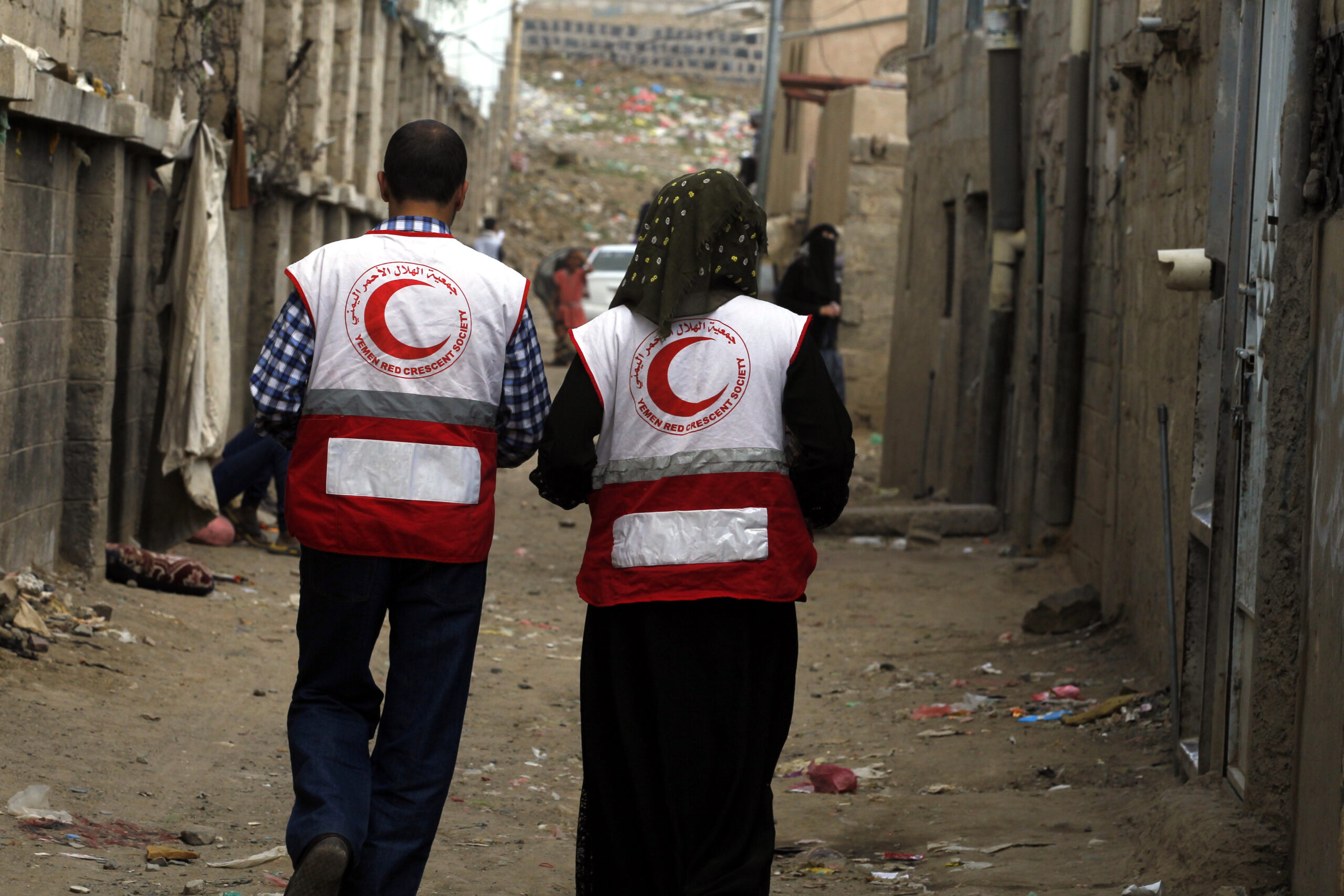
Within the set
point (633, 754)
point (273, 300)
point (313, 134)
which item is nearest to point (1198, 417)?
point (633, 754)

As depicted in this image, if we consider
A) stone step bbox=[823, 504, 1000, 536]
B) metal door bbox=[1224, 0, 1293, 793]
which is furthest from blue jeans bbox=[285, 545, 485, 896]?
stone step bbox=[823, 504, 1000, 536]

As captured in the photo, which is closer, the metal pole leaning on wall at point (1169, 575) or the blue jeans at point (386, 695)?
the blue jeans at point (386, 695)

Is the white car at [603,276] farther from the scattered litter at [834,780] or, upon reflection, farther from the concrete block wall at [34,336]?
the scattered litter at [834,780]

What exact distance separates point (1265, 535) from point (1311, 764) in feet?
1.82

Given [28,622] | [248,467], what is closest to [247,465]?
[248,467]

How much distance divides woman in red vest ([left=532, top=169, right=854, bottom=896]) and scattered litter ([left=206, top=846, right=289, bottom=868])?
1.13 metres

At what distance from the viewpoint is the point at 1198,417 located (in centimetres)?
430

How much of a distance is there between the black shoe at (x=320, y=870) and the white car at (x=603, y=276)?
18781 mm

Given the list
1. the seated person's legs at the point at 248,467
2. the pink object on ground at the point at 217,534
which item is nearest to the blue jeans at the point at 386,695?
the seated person's legs at the point at 248,467

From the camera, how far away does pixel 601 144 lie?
132 ft

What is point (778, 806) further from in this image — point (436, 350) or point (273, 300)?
point (273, 300)

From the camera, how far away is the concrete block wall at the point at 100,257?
5859mm

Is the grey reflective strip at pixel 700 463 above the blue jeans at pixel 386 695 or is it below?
above

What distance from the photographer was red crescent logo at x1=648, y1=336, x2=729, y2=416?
3.00 metres
